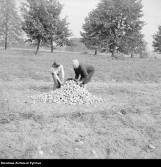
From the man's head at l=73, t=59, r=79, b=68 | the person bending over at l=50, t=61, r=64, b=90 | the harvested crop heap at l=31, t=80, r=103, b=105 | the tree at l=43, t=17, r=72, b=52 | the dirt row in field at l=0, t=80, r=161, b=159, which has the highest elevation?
the tree at l=43, t=17, r=72, b=52

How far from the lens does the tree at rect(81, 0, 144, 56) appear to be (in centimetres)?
3294

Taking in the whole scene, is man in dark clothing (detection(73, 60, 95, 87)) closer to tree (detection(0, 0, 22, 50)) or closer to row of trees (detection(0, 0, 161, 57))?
row of trees (detection(0, 0, 161, 57))

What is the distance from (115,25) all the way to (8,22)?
19662mm

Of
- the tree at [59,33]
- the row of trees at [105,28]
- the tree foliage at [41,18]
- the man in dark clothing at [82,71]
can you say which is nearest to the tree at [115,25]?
the row of trees at [105,28]

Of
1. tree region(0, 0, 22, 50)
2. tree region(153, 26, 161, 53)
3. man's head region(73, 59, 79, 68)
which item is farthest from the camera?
tree region(153, 26, 161, 53)

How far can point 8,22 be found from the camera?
121 ft

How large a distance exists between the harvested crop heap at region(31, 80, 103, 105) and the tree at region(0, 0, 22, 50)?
32.5 meters

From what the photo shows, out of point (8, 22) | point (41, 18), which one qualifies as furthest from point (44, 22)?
point (8, 22)

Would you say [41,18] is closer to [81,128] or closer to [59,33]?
[59,33]

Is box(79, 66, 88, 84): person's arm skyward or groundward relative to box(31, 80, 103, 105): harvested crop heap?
skyward

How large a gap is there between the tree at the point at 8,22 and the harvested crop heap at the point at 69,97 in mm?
32500

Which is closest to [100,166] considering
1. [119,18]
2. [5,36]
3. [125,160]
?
[125,160]

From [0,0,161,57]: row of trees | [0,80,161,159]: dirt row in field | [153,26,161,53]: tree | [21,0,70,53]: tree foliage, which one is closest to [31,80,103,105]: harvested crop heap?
[0,80,161,159]: dirt row in field

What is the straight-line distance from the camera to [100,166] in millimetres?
3779
